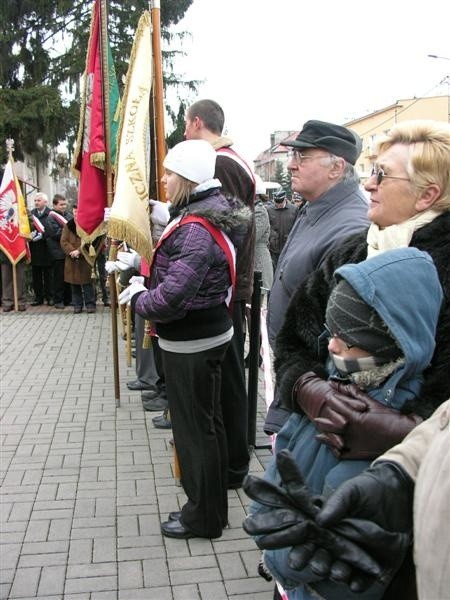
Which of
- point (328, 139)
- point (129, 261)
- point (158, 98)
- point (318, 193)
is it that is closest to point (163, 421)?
point (129, 261)

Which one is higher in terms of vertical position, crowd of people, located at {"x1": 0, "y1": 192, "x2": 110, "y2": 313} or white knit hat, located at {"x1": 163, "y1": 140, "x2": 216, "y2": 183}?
white knit hat, located at {"x1": 163, "y1": 140, "x2": 216, "y2": 183}

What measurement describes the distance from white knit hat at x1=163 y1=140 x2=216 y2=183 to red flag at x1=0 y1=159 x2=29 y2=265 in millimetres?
8460

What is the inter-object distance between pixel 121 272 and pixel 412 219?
2.51 meters

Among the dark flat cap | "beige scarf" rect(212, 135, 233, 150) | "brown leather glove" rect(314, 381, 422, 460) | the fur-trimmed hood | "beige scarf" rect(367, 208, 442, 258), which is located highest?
"beige scarf" rect(212, 135, 233, 150)

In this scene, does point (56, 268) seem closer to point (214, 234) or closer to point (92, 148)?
point (92, 148)

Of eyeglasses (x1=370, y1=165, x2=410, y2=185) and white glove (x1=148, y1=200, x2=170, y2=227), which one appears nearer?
eyeglasses (x1=370, y1=165, x2=410, y2=185)

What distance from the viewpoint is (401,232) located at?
186 centimetres

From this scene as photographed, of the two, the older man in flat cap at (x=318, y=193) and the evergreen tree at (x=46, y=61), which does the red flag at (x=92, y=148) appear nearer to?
the older man in flat cap at (x=318, y=193)

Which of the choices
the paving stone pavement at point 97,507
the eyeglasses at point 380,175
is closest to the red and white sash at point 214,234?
the eyeglasses at point 380,175

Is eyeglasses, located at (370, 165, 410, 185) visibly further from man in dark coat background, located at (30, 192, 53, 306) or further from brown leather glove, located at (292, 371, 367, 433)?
man in dark coat background, located at (30, 192, 53, 306)

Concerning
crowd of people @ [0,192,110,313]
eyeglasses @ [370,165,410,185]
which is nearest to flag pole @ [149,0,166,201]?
eyeglasses @ [370,165,410,185]

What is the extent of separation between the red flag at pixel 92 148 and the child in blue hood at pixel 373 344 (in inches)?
143

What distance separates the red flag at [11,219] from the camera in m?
10.9

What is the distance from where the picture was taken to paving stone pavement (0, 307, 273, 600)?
2.97m
